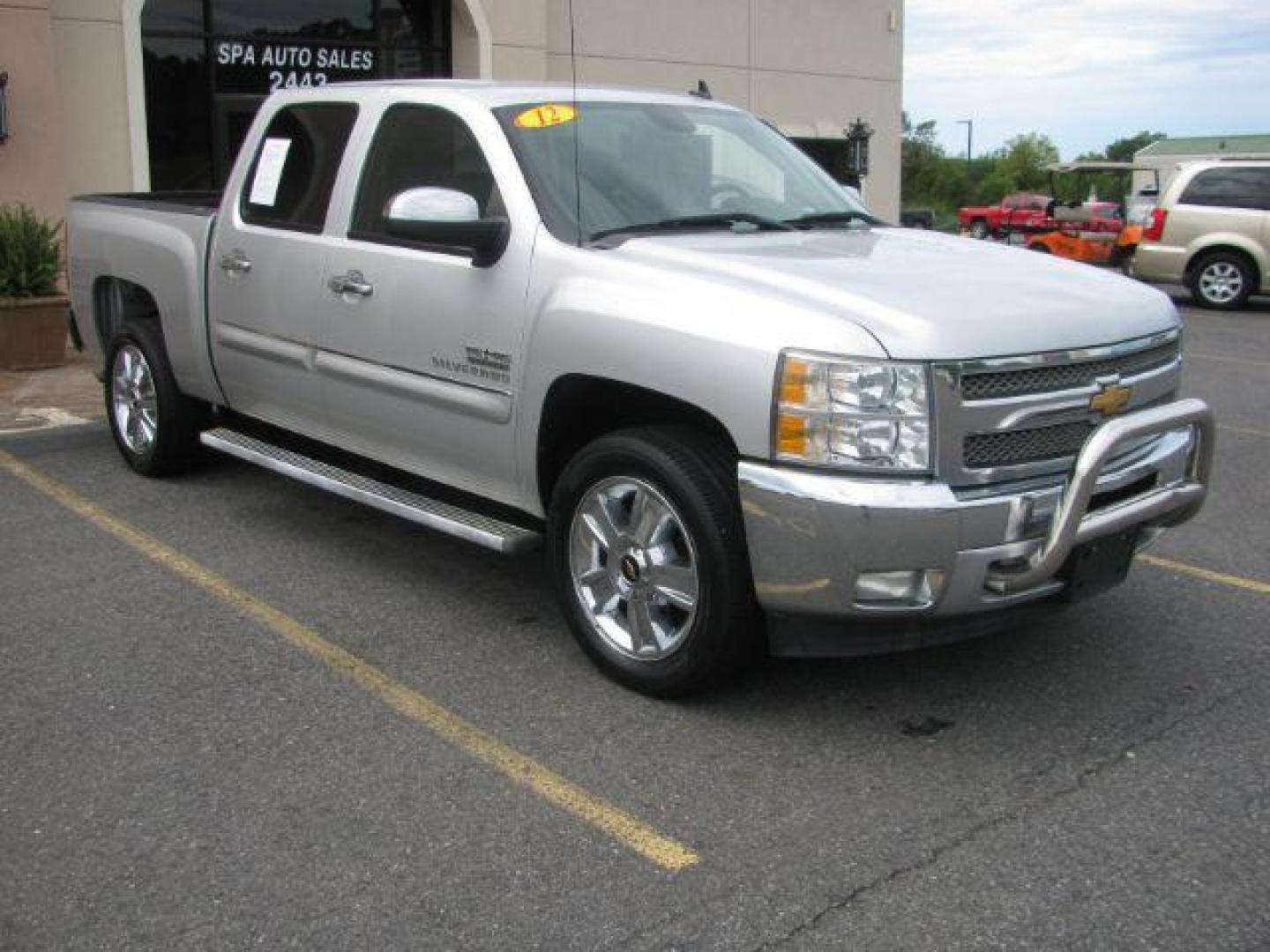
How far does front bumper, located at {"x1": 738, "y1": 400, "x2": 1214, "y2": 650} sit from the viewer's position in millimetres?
3600

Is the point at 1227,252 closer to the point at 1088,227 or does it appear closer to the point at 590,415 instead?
the point at 1088,227

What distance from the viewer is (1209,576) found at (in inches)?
219

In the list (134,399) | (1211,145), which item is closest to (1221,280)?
(134,399)

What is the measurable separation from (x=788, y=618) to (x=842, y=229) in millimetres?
1947

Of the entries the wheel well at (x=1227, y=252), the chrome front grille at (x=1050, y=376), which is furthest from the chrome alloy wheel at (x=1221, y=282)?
the chrome front grille at (x=1050, y=376)

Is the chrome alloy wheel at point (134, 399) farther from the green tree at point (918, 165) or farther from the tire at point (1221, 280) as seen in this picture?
the green tree at point (918, 165)

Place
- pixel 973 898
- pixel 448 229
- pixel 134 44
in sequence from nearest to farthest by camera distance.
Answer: pixel 973 898 → pixel 448 229 → pixel 134 44

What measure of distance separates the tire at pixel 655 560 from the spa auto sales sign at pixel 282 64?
36.2 feet

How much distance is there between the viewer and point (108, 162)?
13242 mm

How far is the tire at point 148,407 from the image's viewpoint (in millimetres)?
6656

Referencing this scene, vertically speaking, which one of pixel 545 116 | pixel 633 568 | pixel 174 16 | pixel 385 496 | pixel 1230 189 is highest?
pixel 174 16

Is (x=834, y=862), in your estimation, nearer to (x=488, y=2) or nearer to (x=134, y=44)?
(x=134, y=44)

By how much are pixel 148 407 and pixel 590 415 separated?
3314 mm

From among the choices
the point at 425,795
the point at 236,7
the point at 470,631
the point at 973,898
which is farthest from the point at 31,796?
the point at 236,7
